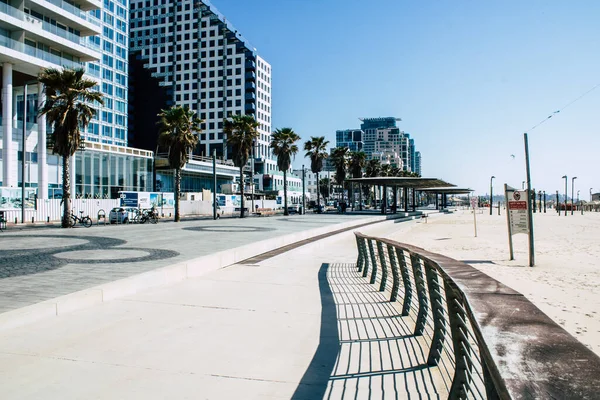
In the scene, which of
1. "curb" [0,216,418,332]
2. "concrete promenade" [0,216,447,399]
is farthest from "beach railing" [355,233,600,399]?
"curb" [0,216,418,332]

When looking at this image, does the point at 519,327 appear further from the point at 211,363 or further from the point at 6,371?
the point at 6,371

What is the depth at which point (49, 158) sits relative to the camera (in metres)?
44.3

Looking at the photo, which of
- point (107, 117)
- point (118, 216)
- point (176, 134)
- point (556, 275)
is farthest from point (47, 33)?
point (556, 275)

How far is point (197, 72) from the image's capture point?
106 meters

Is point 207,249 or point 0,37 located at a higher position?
point 0,37

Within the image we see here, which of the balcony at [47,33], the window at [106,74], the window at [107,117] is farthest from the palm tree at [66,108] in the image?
the window at [106,74]

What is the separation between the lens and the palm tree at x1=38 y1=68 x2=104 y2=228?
87.8 ft

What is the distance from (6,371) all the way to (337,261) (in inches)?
391

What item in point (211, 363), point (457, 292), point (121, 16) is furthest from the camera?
point (121, 16)

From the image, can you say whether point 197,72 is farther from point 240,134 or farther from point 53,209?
point 53,209

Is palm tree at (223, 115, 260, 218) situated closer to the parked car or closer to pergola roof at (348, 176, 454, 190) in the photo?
pergola roof at (348, 176, 454, 190)

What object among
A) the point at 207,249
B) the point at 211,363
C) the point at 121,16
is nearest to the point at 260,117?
the point at 121,16

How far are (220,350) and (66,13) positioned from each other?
49930mm

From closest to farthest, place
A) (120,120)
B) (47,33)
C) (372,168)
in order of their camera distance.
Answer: (47,33), (120,120), (372,168)
